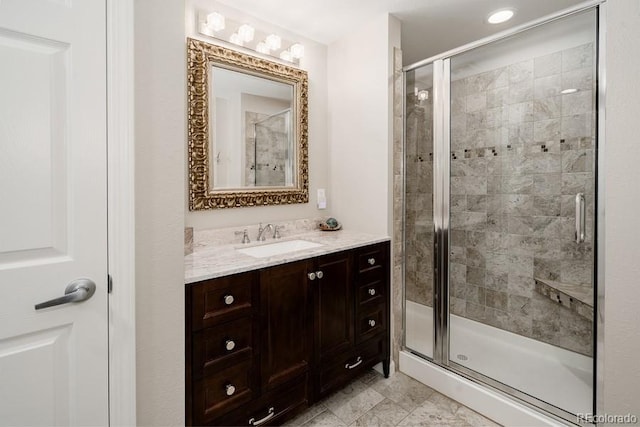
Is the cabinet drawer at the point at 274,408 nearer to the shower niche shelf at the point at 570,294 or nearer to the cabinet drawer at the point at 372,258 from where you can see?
the cabinet drawer at the point at 372,258

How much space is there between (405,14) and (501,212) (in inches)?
65.0

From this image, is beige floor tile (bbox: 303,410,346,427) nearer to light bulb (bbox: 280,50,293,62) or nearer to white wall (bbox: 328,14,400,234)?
white wall (bbox: 328,14,400,234)

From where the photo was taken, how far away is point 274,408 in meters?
1.64

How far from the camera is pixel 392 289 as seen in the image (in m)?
2.26

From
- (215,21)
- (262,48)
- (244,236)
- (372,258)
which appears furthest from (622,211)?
(215,21)

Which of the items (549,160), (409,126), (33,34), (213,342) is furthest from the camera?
(409,126)

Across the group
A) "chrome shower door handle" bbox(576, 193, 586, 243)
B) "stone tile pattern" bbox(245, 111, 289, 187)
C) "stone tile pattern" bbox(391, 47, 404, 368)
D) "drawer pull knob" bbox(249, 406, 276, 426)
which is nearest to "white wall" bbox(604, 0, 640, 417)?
"chrome shower door handle" bbox(576, 193, 586, 243)

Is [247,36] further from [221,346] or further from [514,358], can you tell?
[514,358]

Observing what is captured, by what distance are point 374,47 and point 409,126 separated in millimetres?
618

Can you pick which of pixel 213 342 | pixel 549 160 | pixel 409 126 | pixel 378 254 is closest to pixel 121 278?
pixel 213 342

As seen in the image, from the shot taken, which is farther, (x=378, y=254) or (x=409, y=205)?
(x=409, y=205)

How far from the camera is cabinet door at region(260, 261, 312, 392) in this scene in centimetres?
157

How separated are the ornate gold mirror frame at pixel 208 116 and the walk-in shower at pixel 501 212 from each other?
871 millimetres

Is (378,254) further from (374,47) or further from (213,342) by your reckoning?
(374,47)
